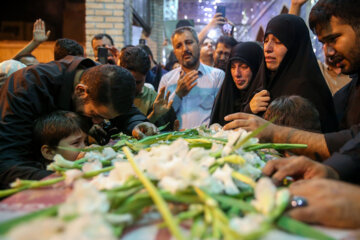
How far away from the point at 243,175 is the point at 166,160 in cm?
24

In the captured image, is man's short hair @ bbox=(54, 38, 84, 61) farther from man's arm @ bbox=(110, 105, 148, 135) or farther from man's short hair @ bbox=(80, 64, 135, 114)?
man's short hair @ bbox=(80, 64, 135, 114)

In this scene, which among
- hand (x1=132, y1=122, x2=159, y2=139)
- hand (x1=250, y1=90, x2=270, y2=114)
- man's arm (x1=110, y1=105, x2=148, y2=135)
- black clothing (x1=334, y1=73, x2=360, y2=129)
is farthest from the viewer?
man's arm (x1=110, y1=105, x2=148, y2=135)

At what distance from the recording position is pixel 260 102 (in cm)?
215

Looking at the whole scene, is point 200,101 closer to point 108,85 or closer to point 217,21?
point 108,85

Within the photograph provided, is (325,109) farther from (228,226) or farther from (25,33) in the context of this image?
(25,33)

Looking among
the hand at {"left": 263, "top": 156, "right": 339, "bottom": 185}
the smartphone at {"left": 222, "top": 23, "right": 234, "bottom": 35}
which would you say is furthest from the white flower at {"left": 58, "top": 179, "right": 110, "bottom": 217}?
the smartphone at {"left": 222, "top": 23, "right": 234, "bottom": 35}

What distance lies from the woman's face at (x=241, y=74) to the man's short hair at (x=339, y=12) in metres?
0.99

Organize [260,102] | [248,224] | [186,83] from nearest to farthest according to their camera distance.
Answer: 1. [248,224]
2. [260,102]
3. [186,83]

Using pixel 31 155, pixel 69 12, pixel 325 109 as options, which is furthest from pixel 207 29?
pixel 69 12

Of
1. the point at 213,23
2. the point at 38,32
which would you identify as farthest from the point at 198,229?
the point at 213,23

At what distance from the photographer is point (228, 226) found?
24.2 inches

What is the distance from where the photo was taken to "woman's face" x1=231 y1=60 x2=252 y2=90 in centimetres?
272

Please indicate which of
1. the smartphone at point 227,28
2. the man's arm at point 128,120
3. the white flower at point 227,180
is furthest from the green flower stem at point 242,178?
the smartphone at point 227,28

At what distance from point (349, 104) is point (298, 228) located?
68.3 inches
